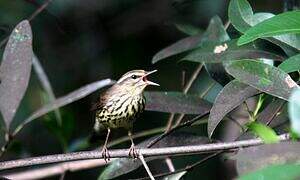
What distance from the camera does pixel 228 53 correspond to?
9.77 ft

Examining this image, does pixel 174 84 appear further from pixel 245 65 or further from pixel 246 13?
pixel 245 65

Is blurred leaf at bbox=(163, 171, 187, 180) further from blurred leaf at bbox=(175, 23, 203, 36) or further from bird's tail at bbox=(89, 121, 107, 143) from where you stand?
bird's tail at bbox=(89, 121, 107, 143)

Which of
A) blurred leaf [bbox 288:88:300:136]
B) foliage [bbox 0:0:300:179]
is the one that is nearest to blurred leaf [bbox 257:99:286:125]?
foliage [bbox 0:0:300:179]

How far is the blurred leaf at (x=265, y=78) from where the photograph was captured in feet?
7.64

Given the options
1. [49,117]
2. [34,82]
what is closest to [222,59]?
[49,117]

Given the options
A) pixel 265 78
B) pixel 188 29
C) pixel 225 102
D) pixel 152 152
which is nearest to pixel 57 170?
pixel 188 29

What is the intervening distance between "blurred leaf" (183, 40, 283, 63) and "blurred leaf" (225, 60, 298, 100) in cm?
52

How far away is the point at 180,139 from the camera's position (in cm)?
311

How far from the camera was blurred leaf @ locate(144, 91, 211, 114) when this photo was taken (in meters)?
3.13

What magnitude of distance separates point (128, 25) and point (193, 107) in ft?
9.57

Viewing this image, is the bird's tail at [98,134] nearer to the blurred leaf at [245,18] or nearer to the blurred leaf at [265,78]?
the blurred leaf at [245,18]

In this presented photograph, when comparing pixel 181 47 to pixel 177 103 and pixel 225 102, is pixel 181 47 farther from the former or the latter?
pixel 225 102

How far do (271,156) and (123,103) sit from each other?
2709 mm

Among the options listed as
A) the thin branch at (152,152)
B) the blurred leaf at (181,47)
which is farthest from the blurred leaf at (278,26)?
the blurred leaf at (181,47)
